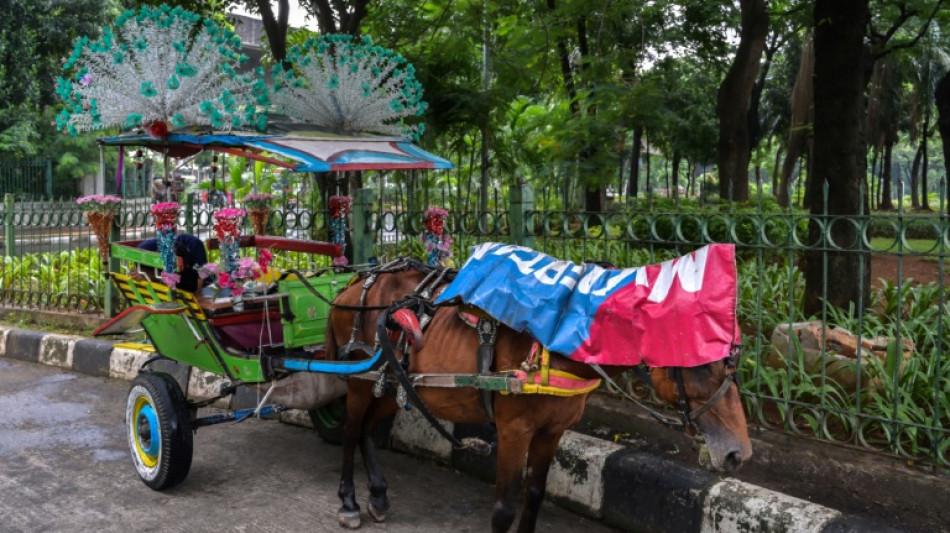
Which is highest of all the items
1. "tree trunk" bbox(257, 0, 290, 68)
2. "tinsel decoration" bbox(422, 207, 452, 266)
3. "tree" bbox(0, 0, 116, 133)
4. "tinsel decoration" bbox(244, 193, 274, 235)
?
"tree" bbox(0, 0, 116, 133)

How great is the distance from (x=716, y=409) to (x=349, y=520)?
222 cm

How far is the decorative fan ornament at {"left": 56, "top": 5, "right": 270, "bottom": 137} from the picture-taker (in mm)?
4723

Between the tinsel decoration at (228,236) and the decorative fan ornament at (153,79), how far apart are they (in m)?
0.57

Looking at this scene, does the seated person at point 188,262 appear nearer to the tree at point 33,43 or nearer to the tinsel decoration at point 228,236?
the tinsel decoration at point 228,236

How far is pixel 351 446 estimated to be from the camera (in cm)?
462

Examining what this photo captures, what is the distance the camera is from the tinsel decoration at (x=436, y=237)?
16.9 feet

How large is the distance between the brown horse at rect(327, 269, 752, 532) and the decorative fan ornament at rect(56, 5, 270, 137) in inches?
57.8

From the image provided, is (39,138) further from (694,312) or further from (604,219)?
(694,312)

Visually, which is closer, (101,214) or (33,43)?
(101,214)

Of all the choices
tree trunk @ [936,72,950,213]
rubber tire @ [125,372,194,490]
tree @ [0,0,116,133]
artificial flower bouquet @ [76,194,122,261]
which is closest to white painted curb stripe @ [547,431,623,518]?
rubber tire @ [125,372,194,490]

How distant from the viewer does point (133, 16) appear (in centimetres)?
473

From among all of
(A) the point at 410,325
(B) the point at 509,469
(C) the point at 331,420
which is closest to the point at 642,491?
(B) the point at 509,469

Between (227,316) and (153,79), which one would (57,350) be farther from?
(153,79)

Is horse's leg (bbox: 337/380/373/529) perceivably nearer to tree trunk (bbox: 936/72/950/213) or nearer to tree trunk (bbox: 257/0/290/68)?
tree trunk (bbox: 257/0/290/68)
